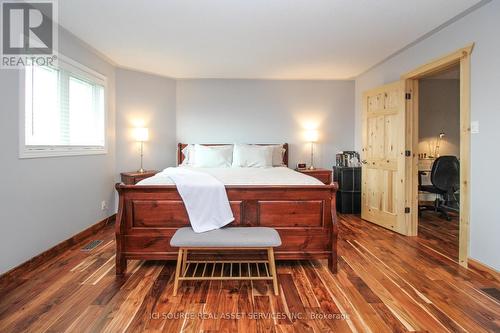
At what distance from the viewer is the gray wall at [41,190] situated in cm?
226

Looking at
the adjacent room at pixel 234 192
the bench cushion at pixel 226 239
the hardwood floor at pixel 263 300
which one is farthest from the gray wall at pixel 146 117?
the bench cushion at pixel 226 239

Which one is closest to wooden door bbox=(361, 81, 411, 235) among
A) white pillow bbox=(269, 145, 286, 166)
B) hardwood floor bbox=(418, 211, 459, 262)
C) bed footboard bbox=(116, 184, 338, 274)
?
hardwood floor bbox=(418, 211, 459, 262)

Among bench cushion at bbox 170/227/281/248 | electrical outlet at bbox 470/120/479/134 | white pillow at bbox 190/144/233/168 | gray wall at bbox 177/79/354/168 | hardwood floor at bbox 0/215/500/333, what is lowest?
hardwood floor at bbox 0/215/500/333

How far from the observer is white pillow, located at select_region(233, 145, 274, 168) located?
169 inches

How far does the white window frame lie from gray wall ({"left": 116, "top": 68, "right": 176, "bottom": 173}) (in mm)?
357

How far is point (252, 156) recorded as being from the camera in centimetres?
434

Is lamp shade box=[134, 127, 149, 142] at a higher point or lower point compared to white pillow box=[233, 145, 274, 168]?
higher

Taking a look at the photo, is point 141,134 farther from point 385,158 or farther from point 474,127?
point 474,127

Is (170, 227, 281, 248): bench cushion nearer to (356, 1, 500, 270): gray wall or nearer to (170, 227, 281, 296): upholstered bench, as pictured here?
(170, 227, 281, 296): upholstered bench

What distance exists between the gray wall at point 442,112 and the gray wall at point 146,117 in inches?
190

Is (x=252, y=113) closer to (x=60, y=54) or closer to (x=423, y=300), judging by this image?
(x=60, y=54)

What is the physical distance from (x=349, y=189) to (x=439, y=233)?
4.71 feet

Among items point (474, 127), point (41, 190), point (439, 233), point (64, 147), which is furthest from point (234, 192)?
point (439, 233)

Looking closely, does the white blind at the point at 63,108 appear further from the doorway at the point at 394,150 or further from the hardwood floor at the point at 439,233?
the hardwood floor at the point at 439,233
